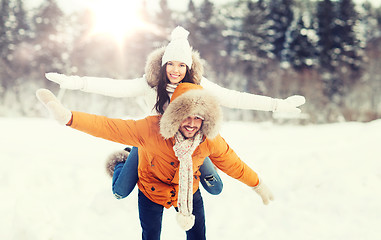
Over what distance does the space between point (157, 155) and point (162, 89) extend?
62 centimetres

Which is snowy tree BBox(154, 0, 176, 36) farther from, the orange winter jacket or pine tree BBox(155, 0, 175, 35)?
the orange winter jacket

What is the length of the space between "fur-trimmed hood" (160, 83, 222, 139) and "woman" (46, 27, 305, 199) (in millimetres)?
385

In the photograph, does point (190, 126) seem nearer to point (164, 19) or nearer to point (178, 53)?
point (178, 53)

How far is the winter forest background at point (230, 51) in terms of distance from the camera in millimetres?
18344

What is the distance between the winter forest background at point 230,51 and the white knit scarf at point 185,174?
1618 cm

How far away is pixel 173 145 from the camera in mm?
2105

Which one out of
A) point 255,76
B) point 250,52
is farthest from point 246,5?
point 255,76

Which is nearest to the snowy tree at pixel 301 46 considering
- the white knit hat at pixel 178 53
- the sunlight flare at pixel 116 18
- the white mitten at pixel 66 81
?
the sunlight flare at pixel 116 18

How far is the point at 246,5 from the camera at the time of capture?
19297mm

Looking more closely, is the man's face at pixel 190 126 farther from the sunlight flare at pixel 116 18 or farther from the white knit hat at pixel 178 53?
the sunlight flare at pixel 116 18

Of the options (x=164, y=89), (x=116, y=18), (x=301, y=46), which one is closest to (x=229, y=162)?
(x=164, y=89)

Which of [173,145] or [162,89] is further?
[162,89]

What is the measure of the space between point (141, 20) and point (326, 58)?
41.4ft

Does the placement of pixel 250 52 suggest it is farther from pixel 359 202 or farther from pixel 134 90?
pixel 134 90
